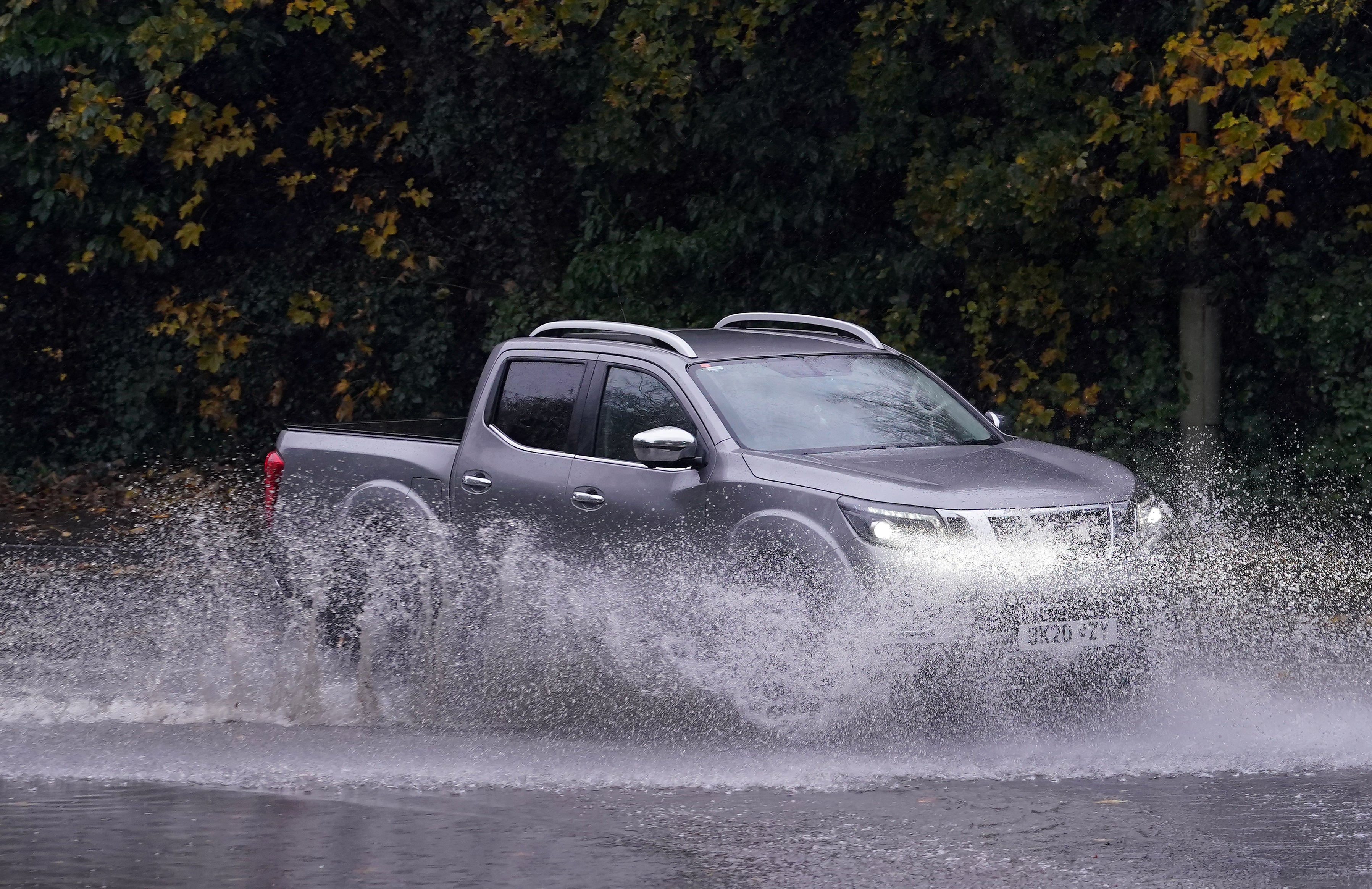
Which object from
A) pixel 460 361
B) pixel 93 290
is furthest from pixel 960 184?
pixel 93 290

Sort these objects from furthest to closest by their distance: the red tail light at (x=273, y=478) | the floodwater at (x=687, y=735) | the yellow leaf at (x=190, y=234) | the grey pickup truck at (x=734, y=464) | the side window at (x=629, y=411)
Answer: the yellow leaf at (x=190, y=234) → the red tail light at (x=273, y=478) → the side window at (x=629, y=411) → the grey pickup truck at (x=734, y=464) → the floodwater at (x=687, y=735)

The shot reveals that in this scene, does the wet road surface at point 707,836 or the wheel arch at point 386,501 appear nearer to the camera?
the wet road surface at point 707,836

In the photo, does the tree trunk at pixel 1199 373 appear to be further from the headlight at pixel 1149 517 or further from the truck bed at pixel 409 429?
the truck bed at pixel 409 429

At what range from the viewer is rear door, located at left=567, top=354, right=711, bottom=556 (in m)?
8.35

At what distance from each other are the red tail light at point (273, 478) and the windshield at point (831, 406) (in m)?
2.69

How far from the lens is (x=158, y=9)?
1630 cm

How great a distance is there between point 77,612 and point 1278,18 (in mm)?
8618

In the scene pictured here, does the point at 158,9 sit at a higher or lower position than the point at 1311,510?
higher

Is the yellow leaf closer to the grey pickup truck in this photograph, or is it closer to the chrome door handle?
the grey pickup truck

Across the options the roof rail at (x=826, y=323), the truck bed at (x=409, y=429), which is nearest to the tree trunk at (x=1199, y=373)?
the roof rail at (x=826, y=323)

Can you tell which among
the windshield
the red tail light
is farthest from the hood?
the red tail light

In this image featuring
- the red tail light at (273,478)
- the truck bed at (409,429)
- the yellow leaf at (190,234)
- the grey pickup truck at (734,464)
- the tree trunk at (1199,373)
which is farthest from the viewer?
the yellow leaf at (190,234)

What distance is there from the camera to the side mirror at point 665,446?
8258mm

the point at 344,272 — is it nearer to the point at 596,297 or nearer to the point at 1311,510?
the point at 596,297
